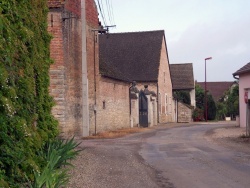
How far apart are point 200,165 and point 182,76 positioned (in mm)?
50091

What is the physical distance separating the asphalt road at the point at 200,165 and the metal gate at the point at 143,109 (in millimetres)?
20191

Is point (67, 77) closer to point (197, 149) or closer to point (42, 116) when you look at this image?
point (197, 149)

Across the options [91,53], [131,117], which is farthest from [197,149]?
[131,117]

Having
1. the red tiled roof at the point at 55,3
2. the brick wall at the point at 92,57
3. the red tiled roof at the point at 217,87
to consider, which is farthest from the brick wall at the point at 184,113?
the red tiled roof at the point at 217,87

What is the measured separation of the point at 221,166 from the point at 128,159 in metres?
3.08

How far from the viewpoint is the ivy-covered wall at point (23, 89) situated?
836cm

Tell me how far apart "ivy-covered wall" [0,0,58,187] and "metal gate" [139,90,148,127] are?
2925 cm

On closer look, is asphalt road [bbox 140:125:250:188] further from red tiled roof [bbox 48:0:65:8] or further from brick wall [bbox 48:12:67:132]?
red tiled roof [bbox 48:0:65:8]

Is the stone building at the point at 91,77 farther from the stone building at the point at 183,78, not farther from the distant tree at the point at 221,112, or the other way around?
the distant tree at the point at 221,112

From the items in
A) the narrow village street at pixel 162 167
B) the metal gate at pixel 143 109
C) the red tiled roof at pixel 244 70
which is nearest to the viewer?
the narrow village street at pixel 162 167

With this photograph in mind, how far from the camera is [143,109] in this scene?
137 feet

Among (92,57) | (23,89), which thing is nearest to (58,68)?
(92,57)

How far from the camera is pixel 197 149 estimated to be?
19.4 m

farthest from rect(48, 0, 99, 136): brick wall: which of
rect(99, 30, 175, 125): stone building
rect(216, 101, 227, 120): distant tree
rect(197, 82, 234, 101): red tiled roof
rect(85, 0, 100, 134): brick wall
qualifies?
rect(197, 82, 234, 101): red tiled roof
